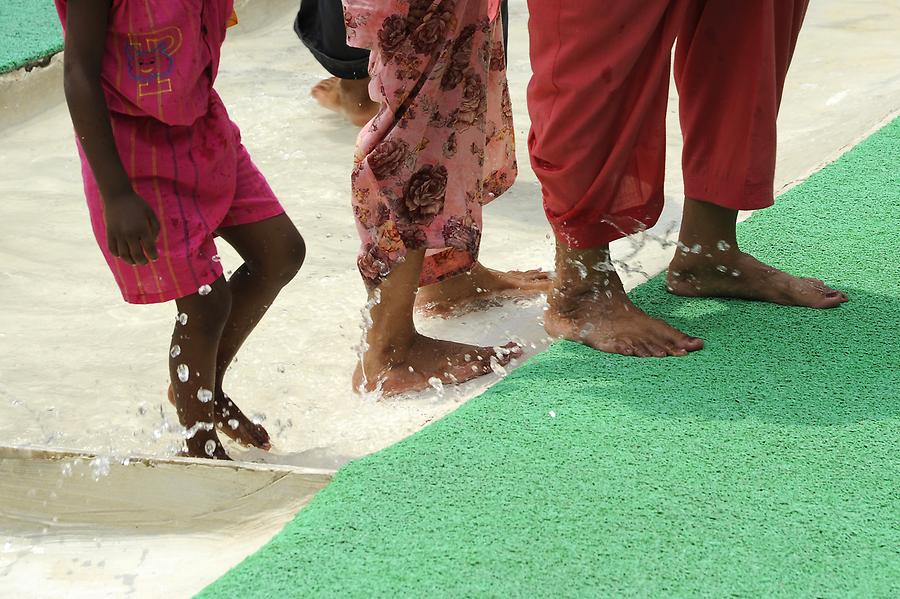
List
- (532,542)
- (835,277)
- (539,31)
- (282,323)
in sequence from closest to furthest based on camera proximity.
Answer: (532,542), (539,31), (835,277), (282,323)

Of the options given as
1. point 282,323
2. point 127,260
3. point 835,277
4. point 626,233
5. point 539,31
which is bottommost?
point 282,323

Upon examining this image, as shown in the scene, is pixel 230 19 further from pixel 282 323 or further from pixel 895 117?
pixel 895 117

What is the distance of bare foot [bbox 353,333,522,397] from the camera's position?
2803 mm

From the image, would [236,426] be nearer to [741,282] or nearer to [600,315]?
[600,315]

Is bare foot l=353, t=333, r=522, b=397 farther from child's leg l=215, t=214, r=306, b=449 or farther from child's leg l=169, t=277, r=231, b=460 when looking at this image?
child's leg l=169, t=277, r=231, b=460

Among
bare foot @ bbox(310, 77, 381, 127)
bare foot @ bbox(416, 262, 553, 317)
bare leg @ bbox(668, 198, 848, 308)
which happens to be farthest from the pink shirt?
bare foot @ bbox(310, 77, 381, 127)

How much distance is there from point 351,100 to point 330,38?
0.45m

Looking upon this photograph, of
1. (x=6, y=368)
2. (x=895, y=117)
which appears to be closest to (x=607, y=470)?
(x=6, y=368)

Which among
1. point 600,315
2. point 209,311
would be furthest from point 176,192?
point 600,315

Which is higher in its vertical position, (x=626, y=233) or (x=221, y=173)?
(x=221, y=173)

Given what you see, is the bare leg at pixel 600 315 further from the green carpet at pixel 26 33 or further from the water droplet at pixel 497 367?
the green carpet at pixel 26 33

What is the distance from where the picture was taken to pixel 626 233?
283cm

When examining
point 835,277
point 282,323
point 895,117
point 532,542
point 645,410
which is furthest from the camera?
point 895,117

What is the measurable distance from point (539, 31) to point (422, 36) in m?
0.31
